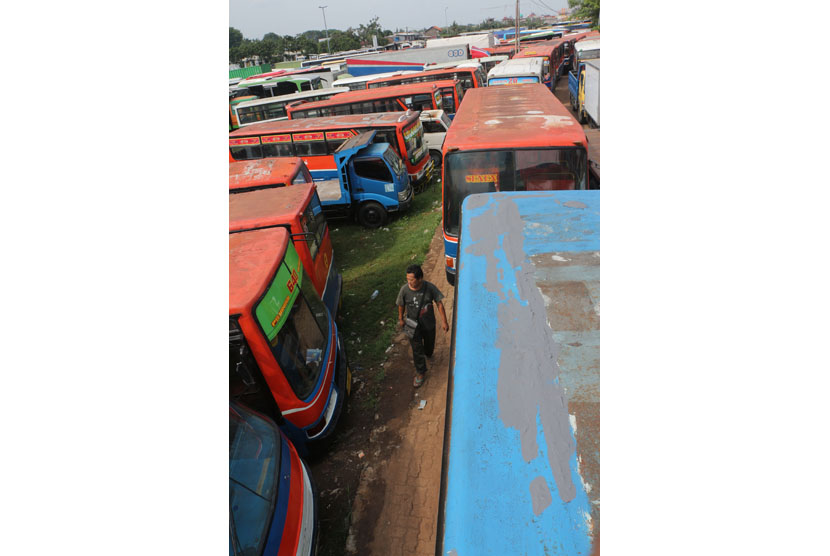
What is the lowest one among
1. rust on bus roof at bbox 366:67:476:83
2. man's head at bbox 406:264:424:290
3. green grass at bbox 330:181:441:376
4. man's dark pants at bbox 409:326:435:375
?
green grass at bbox 330:181:441:376

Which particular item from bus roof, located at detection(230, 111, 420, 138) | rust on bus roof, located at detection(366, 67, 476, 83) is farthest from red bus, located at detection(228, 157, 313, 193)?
rust on bus roof, located at detection(366, 67, 476, 83)

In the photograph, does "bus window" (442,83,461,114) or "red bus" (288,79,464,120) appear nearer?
"red bus" (288,79,464,120)

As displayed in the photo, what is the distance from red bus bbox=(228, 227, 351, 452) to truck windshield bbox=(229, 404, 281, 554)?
406 mm

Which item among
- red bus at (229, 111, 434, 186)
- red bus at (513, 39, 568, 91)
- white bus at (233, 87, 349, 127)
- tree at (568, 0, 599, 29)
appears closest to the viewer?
red bus at (229, 111, 434, 186)

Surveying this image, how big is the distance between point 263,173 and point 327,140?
14.7ft

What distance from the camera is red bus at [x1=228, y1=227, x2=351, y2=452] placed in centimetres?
362

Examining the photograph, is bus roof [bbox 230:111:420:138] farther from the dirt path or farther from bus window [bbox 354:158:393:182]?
the dirt path

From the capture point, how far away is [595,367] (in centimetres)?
191

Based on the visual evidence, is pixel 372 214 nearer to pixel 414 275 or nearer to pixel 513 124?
pixel 513 124

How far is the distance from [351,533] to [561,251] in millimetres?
2774

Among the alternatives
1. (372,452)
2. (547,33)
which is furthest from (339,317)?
(547,33)

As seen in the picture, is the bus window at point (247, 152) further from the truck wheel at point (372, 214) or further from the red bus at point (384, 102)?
the red bus at point (384, 102)

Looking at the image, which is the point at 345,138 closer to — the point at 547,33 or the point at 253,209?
the point at 253,209

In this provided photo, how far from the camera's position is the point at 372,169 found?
1013cm
